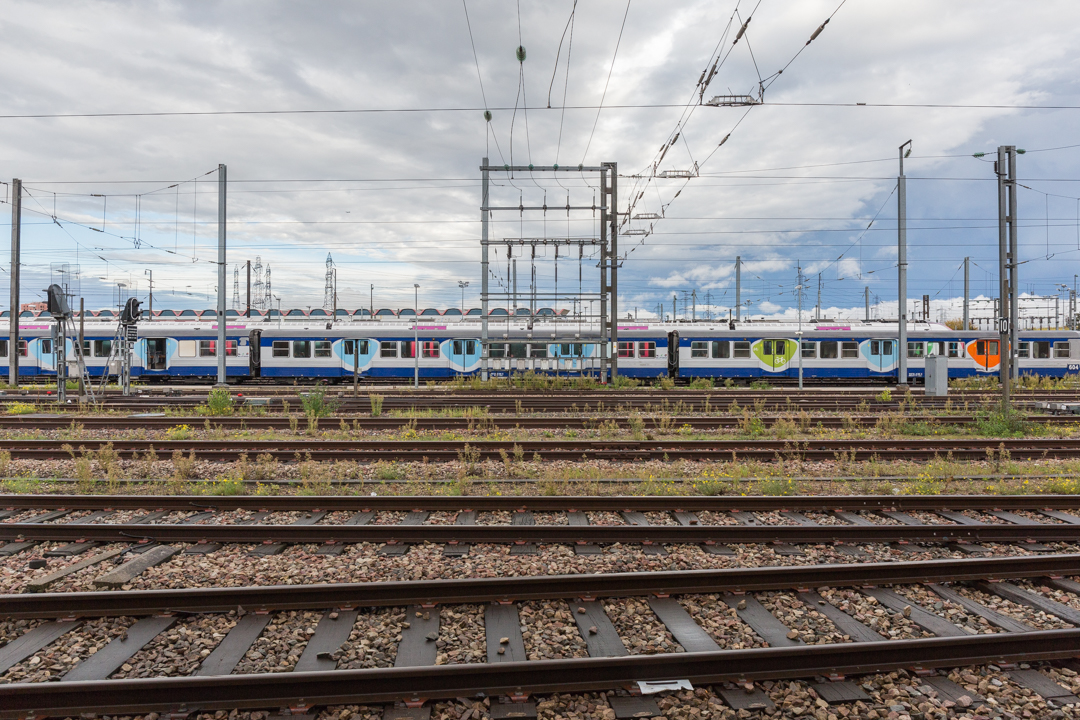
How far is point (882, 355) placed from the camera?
2717 centimetres

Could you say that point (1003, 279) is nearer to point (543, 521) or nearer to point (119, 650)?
point (543, 521)

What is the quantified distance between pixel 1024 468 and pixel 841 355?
1883cm

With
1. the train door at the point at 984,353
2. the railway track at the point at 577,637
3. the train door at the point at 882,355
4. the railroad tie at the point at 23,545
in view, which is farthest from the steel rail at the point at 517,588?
the train door at the point at 984,353

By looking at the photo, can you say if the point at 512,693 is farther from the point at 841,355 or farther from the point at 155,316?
the point at 155,316

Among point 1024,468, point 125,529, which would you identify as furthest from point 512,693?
point 1024,468

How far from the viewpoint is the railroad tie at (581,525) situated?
5.84 meters

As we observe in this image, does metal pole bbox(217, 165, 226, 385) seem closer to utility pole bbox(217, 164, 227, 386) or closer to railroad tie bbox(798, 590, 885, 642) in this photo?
utility pole bbox(217, 164, 227, 386)

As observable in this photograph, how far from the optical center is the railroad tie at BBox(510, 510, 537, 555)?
5.84 meters

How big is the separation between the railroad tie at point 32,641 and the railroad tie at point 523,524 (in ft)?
11.6

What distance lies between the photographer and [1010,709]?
3.33 metres

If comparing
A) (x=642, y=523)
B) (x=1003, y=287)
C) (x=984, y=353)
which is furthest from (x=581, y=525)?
(x=984, y=353)

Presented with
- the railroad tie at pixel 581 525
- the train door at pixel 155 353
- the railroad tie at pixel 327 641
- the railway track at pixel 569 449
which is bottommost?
the railroad tie at pixel 327 641

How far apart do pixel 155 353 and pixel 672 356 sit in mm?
24424

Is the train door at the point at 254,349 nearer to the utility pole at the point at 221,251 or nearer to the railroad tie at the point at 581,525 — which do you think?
the utility pole at the point at 221,251
